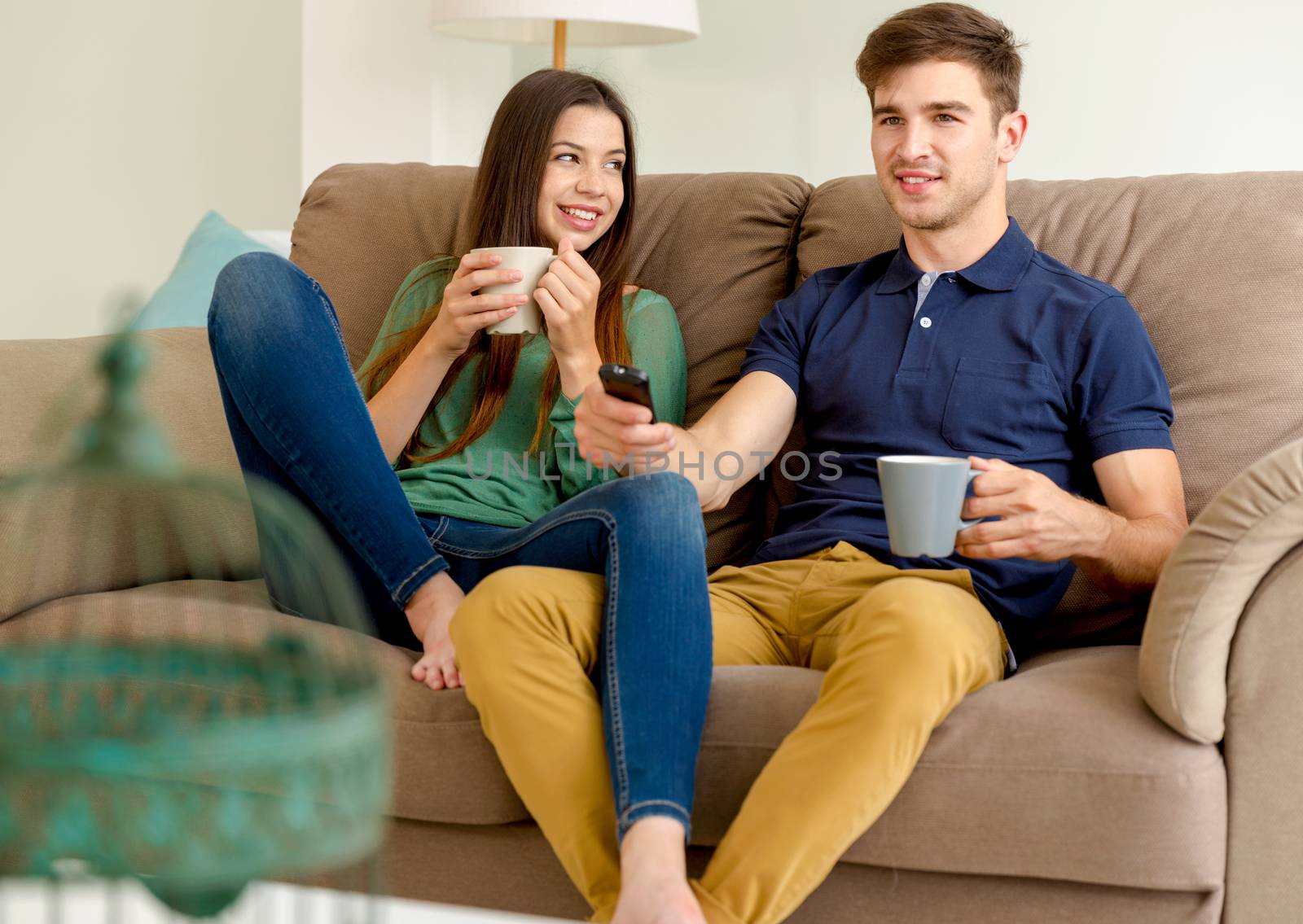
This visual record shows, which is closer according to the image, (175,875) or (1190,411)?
(175,875)

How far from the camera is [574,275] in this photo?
153 cm

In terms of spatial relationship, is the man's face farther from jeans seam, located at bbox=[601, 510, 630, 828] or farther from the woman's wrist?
jeans seam, located at bbox=[601, 510, 630, 828]

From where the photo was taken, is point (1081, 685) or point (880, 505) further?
point (880, 505)

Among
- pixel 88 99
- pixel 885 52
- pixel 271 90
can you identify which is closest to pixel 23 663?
pixel 885 52

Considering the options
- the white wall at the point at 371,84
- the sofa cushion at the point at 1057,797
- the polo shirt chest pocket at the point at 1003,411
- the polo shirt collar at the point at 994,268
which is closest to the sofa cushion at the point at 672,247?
the polo shirt collar at the point at 994,268

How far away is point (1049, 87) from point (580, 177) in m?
1.50

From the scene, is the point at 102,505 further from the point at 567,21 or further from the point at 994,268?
the point at 567,21

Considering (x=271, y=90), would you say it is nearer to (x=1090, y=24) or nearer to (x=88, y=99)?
(x=88, y=99)

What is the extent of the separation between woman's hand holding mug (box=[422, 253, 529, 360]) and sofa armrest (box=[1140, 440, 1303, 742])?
0.76m

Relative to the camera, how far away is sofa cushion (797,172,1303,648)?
A: 1.61 metres

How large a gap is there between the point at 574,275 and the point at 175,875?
42.2 inches

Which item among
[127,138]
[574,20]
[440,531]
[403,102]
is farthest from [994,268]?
[127,138]

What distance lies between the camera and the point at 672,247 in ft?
6.43

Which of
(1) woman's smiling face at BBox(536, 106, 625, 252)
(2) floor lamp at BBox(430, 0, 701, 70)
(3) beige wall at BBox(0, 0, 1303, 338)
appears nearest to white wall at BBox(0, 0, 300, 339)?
(3) beige wall at BBox(0, 0, 1303, 338)
